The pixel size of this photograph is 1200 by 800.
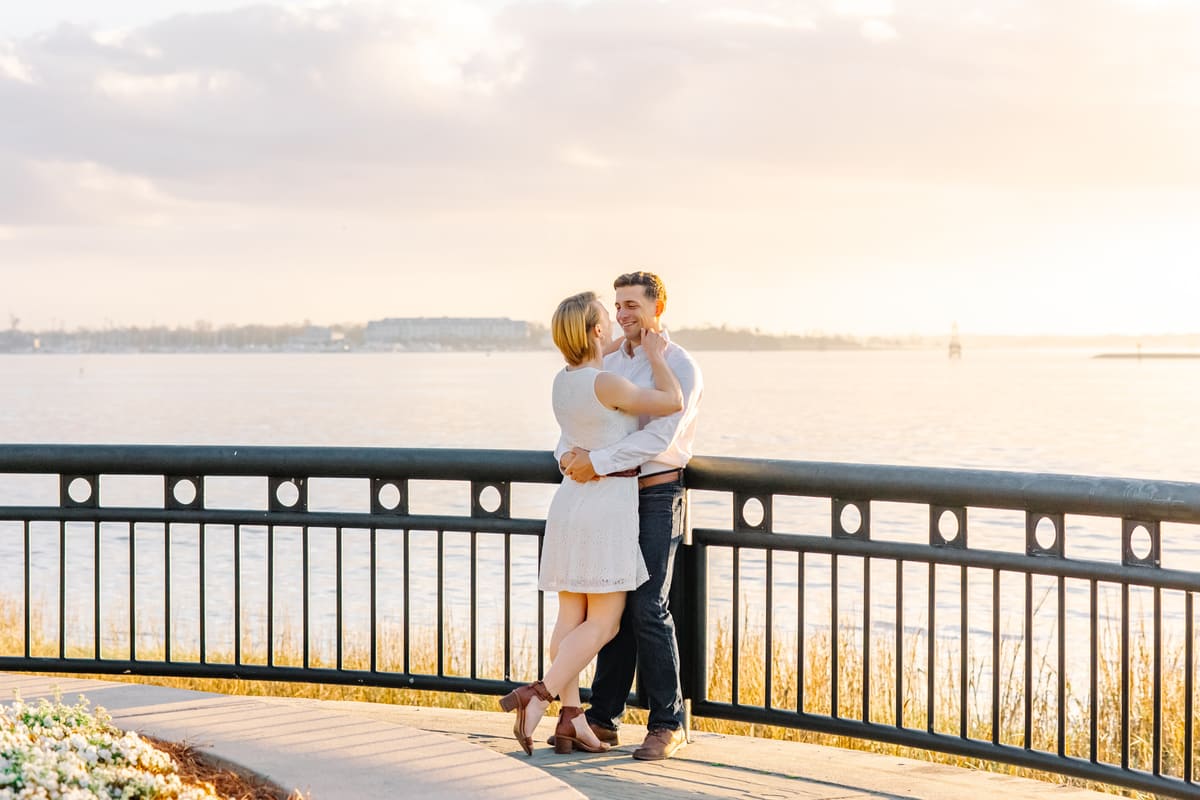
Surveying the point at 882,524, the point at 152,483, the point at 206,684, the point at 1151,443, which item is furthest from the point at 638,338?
the point at 1151,443

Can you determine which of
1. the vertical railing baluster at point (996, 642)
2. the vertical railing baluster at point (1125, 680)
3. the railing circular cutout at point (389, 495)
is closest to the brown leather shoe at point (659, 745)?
the vertical railing baluster at point (996, 642)

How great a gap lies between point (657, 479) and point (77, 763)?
2.85 metres

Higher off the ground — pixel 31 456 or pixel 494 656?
pixel 31 456

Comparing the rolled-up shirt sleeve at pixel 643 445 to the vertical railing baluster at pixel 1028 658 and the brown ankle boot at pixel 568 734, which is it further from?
the vertical railing baluster at pixel 1028 658

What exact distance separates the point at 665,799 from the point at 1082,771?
1639mm

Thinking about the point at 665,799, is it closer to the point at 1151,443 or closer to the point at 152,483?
the point at 152,483

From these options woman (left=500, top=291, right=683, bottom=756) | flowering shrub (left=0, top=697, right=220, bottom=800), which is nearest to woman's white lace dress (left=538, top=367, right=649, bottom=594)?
woman (left=500, top=291, right=683, bottom=756)

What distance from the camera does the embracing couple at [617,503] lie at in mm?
5828

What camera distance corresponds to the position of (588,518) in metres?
5.93

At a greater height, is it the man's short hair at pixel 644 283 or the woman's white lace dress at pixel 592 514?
the man's short hair at pixel 644 283

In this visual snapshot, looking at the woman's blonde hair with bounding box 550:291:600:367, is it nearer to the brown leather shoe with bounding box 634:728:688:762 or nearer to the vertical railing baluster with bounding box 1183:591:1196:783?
the brown leather shoe with bounding box 634:728:688:762

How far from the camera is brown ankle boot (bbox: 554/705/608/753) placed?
19.5ft

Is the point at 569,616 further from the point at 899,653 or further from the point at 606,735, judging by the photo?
the point at 899,653

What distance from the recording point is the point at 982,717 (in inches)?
472
